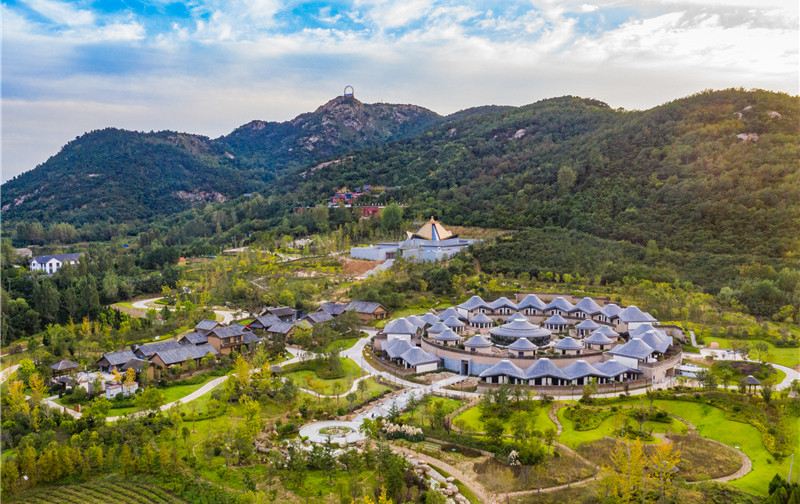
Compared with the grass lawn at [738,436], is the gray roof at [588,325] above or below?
above

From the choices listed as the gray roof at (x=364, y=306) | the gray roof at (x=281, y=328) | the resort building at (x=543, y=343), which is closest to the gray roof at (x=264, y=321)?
the gray roof at (x=281, y=328)

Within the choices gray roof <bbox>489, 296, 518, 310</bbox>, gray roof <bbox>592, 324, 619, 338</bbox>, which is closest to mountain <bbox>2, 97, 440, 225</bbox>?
gray roof <bbox>489, 296, 518, 310</bbox>

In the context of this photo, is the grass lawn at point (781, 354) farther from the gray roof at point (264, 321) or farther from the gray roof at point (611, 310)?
the gray roof at point (264, 321)

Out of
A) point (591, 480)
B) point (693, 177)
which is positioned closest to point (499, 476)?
point (591, 480)

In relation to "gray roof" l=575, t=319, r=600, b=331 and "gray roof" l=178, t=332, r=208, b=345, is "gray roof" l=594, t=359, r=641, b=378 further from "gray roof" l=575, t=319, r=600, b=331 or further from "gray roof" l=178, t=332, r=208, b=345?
"gray roof" l=178, t=332, r=208, b=345

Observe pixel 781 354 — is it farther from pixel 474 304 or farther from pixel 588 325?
pixel 474 304

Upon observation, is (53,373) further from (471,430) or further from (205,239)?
(205,239)
